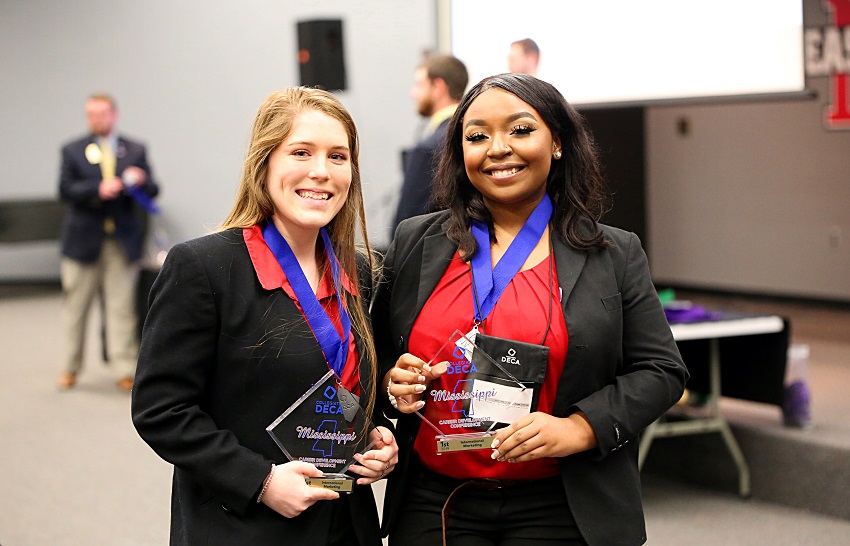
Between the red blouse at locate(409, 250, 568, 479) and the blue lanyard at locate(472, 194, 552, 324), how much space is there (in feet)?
0.05

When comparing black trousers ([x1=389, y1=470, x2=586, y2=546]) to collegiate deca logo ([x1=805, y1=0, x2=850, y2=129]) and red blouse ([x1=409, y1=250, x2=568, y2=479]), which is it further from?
collegiate deca logo ([x1=805, y1=0, x2=850, y2=129])

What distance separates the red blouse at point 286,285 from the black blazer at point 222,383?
1cm

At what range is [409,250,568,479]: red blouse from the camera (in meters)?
1.92

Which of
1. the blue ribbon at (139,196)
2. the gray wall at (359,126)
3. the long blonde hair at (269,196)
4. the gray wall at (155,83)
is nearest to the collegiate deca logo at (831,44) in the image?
the gray wall at (359,126)

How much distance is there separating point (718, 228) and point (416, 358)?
7.89m

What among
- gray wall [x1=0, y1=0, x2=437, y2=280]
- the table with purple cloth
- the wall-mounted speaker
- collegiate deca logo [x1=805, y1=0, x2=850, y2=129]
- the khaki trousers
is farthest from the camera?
gray wall [x1=0, y1=0, x2=437, y2=280]

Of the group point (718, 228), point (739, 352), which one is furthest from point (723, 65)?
point (718, 228)

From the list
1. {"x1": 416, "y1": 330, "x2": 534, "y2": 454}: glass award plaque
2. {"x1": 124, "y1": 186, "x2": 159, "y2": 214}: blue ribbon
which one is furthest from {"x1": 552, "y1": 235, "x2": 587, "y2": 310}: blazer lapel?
{"x1": 124, "y1": 186, "x2": 159, "y2": 214}: blue ribbon

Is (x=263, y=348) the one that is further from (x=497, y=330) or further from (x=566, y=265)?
(x=566, y=265)

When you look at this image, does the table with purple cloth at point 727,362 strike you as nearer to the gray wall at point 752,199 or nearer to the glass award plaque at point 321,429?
the glass award plaque at point 321,429

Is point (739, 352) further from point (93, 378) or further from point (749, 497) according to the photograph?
point (93, 378)

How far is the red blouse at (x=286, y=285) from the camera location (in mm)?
1835

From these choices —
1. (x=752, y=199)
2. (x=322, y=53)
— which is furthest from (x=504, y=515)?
(x=752, y=199)

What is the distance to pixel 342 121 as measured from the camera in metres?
1.89
